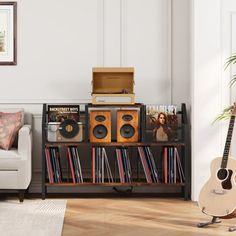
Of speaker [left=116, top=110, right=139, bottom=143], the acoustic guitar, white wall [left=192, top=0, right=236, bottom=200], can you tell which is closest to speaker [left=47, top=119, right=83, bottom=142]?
speaker [left=116, top=110, right=139, bottom=143]

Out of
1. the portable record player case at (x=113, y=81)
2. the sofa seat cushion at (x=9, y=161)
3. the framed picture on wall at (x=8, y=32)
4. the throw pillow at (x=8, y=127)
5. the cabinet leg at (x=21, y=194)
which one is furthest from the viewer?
the framed picture on wall at (x=8, y=32)

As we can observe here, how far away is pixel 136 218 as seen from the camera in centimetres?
422

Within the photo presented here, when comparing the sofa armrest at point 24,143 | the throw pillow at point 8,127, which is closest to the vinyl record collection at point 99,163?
the sofa armrest at point 24,143

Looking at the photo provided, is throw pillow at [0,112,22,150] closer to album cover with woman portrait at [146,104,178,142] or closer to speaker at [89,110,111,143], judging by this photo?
speaker at [89,110,111,143]

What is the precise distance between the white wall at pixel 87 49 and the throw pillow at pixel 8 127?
0.30m

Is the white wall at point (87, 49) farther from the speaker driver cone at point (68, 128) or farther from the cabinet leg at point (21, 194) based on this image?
the cabinet leg at point (21, 194)

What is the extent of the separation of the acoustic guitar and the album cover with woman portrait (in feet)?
3.36

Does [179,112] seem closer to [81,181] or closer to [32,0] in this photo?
[81,181]

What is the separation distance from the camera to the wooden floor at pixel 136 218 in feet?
12.4

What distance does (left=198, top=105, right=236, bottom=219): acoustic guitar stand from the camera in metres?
3.87

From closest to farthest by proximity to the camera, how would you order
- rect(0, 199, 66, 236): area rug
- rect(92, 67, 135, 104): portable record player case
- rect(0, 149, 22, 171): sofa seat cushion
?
rect(0, 199, 66, 236): area rug, rect(0, 149, 22, 171): sofa seat cushion, rect(92, 67, 135, 104): portable record player case

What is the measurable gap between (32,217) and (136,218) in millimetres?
802

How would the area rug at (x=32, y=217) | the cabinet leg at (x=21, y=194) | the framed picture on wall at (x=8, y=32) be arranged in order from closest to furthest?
the area rug at (x=32, y=217) < the cabinet leg at (x=21, y=194) < the framed picture on wall at (x=8, y=32)

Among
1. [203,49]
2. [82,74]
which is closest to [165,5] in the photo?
[203,49]
